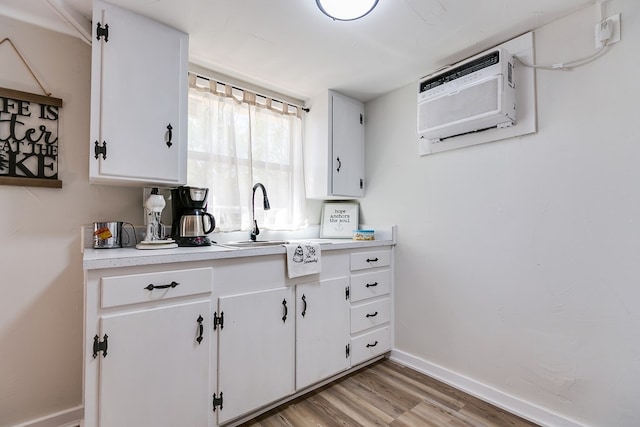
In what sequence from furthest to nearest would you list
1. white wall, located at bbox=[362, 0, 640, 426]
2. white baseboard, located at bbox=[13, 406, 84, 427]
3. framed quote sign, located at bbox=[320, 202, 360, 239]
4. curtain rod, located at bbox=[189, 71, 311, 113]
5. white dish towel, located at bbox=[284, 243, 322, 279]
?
framed quote sign, located at bbox=[320, 202, 360, 239] → curtain rod, located at bbox=[189, 71, 311, 113] → white dish towel, located at bbox=[284, 243, 322, 279] → white baseboard, located at bbox=[13, 406, 84, 427] → white wall, located at bbox=[362, 0, 640, 426]

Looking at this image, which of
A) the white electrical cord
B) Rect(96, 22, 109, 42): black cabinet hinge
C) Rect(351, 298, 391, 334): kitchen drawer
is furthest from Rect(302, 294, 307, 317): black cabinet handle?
the white electrical cord

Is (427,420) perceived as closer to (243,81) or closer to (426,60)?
(426,60)

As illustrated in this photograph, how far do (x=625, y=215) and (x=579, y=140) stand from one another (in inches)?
17.0

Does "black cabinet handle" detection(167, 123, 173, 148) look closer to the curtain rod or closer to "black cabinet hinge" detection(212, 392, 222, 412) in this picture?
the curtain rod

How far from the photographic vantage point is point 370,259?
7.55ft

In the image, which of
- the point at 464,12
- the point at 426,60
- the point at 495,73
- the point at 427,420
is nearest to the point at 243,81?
the point at 426,60

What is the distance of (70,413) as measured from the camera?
1.61 meters

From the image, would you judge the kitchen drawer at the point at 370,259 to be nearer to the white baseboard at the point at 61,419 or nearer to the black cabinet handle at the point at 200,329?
the black cabinet handle at the point at 200,329

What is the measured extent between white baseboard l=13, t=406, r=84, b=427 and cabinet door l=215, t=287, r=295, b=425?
0.83 metres

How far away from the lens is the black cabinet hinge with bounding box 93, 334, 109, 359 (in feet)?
3.94

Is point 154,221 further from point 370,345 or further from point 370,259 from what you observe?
point 370,345

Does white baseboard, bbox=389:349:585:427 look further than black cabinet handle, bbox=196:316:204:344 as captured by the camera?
Yes

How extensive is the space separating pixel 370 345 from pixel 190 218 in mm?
1605

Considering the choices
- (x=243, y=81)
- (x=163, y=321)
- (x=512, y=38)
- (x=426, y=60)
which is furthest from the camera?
(x=243, y=81)
